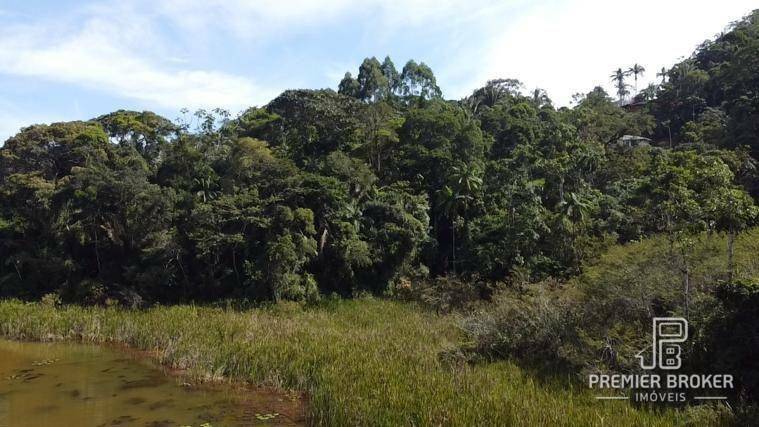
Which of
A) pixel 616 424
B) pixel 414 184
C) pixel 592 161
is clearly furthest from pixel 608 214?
pixel 616 424

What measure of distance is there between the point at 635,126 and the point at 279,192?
3067 cm

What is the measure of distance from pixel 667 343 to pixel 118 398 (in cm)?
1212

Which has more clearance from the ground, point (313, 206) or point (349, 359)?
point (313, 206)

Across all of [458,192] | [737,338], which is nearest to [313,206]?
[458,192]

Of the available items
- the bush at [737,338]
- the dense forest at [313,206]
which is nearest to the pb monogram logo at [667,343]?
the bush at [737,338]

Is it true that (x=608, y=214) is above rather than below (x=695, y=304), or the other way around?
above

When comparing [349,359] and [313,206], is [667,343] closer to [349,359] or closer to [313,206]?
[349,359]

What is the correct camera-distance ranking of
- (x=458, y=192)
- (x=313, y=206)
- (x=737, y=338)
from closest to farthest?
(x=737, y=338) < (x=313, y=206) < (x=458, y=192)

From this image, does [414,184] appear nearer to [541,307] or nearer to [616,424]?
[541,307]

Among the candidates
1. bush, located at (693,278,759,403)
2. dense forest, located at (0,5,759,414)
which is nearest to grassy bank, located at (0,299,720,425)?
bush, located at (693,278,759,403)

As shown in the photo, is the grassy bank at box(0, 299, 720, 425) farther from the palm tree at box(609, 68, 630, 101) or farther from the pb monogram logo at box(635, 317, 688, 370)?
the palm tree at box(609, 68, 630, 101)

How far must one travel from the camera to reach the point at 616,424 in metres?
8.16

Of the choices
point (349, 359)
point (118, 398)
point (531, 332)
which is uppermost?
point (531, 332)

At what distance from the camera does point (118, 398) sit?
38.0 feet
